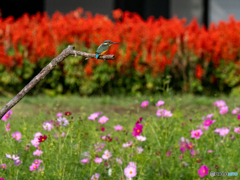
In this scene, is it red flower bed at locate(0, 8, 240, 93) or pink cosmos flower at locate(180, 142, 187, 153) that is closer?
pink cosmos flower at locate(180, 142, 187, 153)

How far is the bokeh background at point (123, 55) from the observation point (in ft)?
22.6

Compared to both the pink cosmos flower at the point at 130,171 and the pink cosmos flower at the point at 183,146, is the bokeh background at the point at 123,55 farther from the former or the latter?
the pink cosmos flower at the point at 130,171

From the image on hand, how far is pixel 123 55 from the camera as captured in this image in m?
6.82

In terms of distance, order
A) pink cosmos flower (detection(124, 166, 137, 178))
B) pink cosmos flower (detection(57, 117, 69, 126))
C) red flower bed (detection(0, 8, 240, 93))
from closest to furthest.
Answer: pink cosmos flower (detection(124, 166, 137, 178)), pink cosmos flower (detection(57, 117, 69, 126)), red flower bed (detection(0, 8, 240, 93))

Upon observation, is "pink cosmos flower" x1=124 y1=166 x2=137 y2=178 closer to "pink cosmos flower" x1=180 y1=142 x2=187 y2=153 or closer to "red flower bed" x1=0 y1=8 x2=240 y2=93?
"pink cosmos flower" x1=180 y1=142 x2=187 y2=153

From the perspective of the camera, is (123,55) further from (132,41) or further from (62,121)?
(62,121)

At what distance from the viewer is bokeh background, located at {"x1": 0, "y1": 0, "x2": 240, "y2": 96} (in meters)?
6.90

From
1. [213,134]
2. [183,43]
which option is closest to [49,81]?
[183,43]

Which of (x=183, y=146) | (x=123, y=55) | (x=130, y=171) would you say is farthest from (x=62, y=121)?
(x=123, y=55)

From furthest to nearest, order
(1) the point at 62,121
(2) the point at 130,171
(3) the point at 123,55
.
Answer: (3) the point at 123,55 → (1) the point at 62,121 → (2) the point at 130,171

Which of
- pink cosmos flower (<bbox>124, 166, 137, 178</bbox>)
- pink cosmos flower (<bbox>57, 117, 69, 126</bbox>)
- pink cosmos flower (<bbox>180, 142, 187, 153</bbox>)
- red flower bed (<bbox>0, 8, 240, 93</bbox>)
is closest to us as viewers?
pink cosmos flower (<bbox>124, 166, 137, 178</bbox>)

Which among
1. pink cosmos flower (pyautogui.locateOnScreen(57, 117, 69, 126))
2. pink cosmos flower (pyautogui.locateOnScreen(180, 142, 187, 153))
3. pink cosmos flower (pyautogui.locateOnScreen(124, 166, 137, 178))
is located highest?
pink cosmos flower (pyautogui.locateOnScreen(57, 117, 69, 126))

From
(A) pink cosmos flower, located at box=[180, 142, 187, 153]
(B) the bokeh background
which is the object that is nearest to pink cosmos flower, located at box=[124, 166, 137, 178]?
(A) pink cosmos flower, located at box=[180, 142, 187, 153]

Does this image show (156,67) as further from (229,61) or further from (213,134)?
(213,134)
